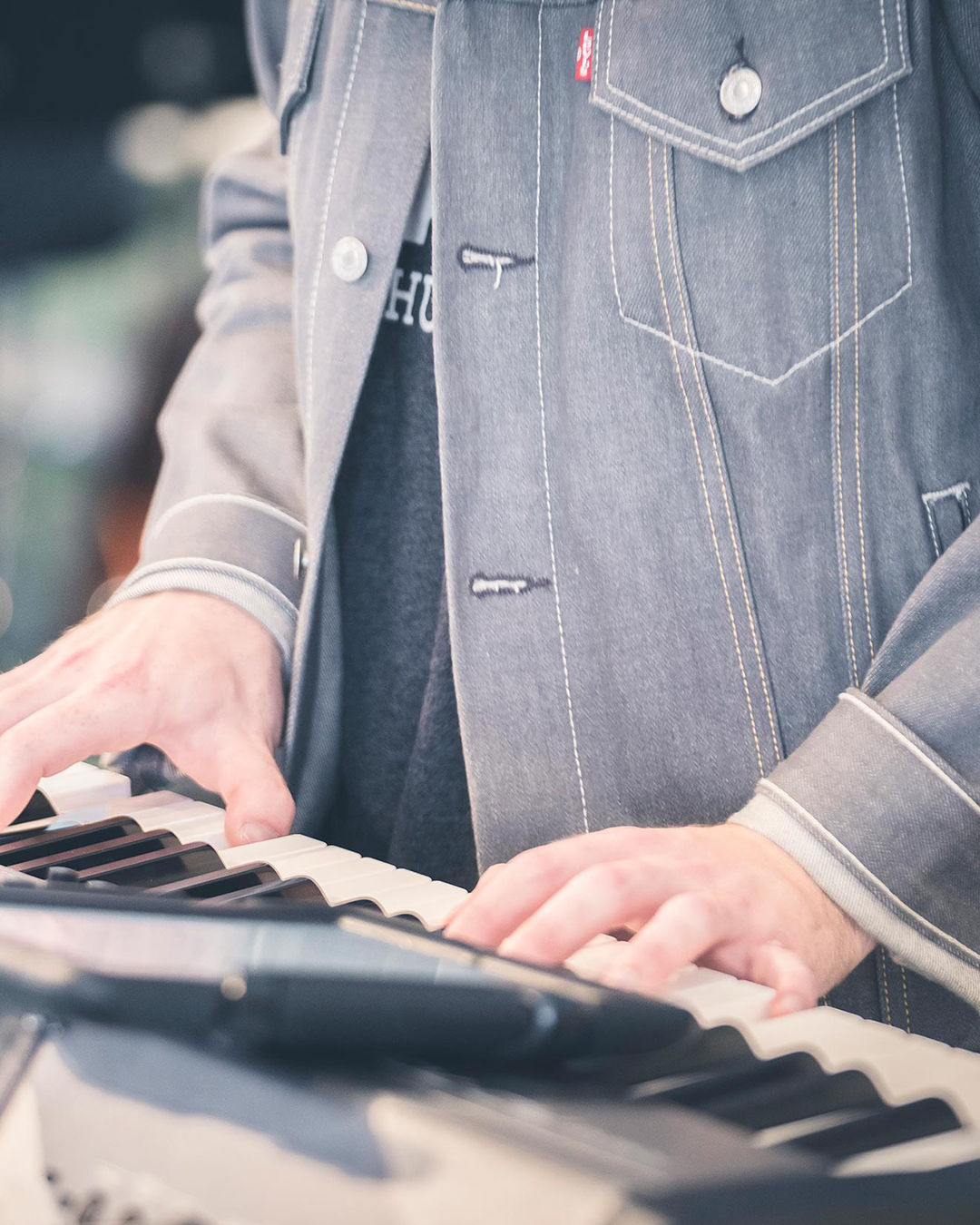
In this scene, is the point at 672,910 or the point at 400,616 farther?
the point at 400,616

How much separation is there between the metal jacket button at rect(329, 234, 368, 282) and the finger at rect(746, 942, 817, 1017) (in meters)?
0.67

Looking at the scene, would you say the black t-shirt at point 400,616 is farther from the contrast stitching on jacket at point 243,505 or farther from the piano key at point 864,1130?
the piano key at point 864,1130

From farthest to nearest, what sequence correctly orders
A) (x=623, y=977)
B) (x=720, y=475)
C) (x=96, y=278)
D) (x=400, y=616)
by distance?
(x=96, y=278) → (x=400, y=616) → (x=720, y=475) → (x=623, y=977)

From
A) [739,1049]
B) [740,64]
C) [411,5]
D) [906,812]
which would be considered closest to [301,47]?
[411,5]

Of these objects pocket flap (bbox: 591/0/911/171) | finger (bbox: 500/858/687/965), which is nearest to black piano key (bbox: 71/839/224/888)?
finger (bbox: 500/858/687/965)

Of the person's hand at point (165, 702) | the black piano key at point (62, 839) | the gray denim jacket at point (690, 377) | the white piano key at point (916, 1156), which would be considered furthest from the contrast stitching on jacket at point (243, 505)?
the white piano key at point (916, 1156)

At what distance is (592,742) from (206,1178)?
57 centimetres

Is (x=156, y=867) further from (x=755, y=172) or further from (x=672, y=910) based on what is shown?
(x=755, y=172)

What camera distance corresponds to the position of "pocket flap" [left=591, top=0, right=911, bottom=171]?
81cm

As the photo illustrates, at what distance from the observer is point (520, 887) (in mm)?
543

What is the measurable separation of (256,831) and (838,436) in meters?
0.51

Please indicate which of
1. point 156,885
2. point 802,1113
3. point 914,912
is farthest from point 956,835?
point 156,885

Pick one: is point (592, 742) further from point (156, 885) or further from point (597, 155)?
point (597, 155)

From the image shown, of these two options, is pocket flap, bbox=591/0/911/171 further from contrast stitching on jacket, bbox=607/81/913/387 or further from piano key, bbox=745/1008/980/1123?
piano key, bbox=745/1008/980/1123
